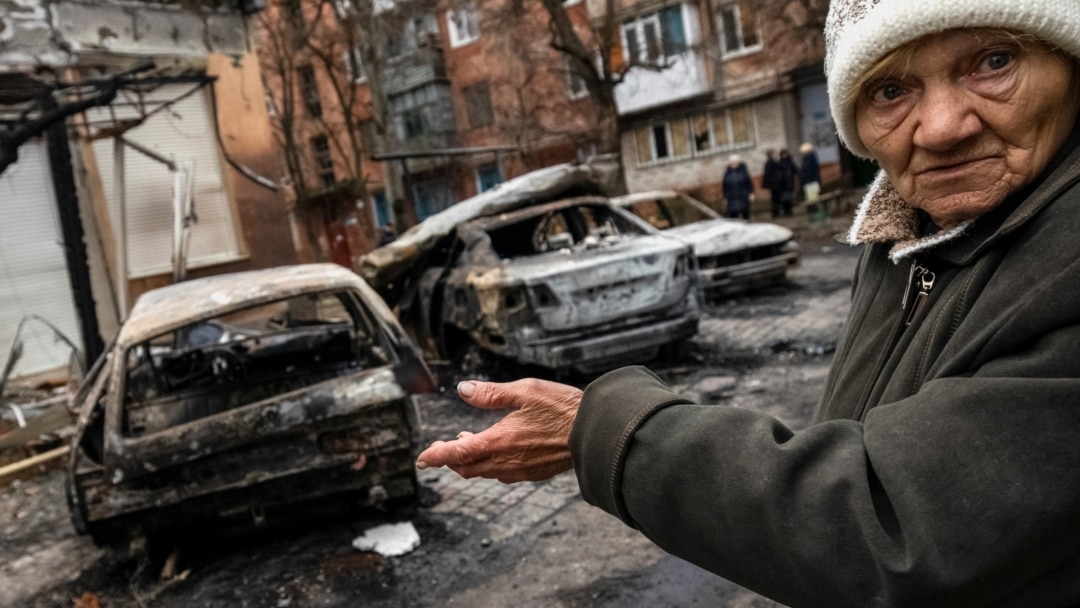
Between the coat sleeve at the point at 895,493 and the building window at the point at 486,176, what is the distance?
28501 millimetres

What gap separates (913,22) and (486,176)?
95.2 feet

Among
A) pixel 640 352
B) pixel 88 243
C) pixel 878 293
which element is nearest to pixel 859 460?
pixel 878 293

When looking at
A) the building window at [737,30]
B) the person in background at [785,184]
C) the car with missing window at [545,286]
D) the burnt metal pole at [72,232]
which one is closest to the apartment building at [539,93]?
the building window at [737,30]

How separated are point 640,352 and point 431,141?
24263 millimetres

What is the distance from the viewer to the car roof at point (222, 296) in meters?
4.14

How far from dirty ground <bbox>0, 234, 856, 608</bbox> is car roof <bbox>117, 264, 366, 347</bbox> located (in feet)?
4.63

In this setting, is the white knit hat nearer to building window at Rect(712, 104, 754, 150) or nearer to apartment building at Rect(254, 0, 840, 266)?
apartment building at Rect(254, 0, 840, 266)

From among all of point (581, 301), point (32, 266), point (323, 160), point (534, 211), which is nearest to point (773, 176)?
point (534, 211)

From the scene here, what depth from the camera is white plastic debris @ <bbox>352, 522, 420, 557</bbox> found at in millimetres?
4105

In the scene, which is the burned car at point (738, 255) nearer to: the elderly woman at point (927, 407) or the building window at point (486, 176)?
the elderly woman at point (927, 407)

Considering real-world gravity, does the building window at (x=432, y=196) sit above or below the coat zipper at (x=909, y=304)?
above

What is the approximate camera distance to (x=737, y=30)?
2266cm

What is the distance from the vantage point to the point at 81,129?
10633 mm

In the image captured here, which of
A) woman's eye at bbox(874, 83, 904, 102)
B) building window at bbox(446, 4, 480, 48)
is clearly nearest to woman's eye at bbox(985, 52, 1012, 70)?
woman's eye at bbox(874, 83, 904, 102)
